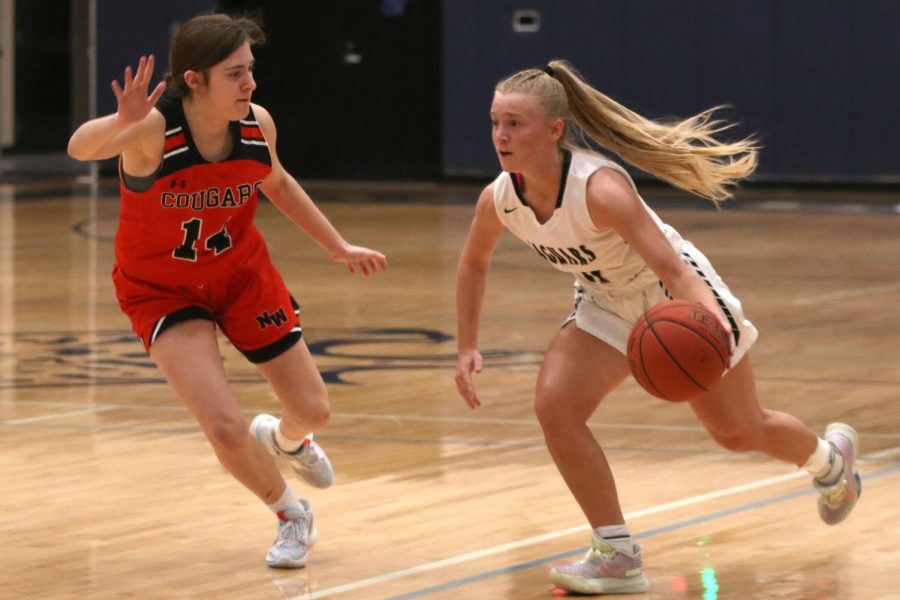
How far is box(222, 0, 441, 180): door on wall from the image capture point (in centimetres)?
2058

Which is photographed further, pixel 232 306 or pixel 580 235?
pixel 232 306

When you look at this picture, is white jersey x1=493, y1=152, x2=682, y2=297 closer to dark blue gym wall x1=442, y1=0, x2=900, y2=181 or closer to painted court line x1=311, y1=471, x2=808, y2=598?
painted court line x1=311, y1=471, x2=808, y2=598

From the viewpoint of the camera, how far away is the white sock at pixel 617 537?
443 centimetres

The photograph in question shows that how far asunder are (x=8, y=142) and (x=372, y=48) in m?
5.59

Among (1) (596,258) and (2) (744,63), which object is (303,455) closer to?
(1) (596,258)

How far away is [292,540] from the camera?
4.71 meters

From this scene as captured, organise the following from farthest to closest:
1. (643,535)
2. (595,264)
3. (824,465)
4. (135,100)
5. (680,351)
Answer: (643,535)
(824,465)
(595,264)
(135,100)
(680,351)

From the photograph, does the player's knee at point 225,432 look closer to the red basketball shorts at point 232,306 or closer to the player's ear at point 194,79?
the red basketball shorts at point 232,306

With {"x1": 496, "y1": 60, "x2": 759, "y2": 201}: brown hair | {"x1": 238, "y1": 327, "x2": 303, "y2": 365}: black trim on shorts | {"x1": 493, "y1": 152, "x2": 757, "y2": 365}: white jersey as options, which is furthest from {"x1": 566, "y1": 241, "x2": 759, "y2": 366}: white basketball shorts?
{"x1": 238, "y1": 327, "x2": 303, "y2": 365}: black trim on shorts

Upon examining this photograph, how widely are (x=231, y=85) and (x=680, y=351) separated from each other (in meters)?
1.33

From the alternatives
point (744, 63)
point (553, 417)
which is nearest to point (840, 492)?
point (553, 417)

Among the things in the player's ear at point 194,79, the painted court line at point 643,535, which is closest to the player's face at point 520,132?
the player's ear at point 194,79

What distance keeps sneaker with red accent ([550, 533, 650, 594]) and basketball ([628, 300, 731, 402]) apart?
441 millimetres

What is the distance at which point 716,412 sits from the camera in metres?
4.59
